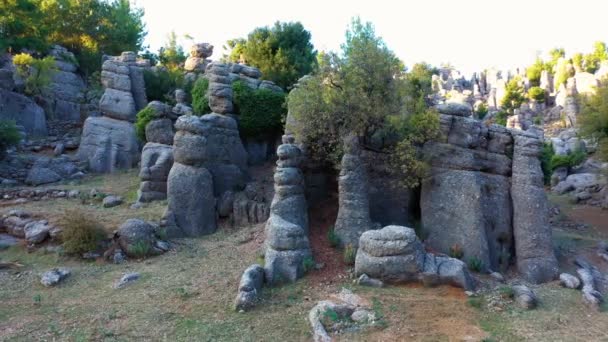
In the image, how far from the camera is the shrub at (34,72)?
28422 mm

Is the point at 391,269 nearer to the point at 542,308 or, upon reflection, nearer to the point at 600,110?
the point at 542,308

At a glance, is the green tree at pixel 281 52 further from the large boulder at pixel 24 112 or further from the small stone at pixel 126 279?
the small stone at pixel 126 279

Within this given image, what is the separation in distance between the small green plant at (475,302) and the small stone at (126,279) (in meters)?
7.74

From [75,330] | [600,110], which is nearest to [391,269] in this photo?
[75,330]

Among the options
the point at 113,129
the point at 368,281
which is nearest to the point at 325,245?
the point at 368,281

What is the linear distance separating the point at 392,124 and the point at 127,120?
1620 centimetres

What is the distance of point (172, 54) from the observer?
4350 cm

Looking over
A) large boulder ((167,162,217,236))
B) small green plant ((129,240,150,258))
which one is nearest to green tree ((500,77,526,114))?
large boulder ((167,162,217,236))

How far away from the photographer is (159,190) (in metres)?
18.4

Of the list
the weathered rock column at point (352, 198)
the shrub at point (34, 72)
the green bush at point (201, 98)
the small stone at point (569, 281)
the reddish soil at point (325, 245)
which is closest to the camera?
the reddish soil at point (325, 245)

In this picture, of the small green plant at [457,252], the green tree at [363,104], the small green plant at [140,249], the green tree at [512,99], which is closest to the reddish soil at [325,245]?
the green tree at [363,104]

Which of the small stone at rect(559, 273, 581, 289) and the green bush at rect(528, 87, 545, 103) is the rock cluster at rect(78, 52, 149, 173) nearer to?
the small stone at rect(559, 273, 581, 289)

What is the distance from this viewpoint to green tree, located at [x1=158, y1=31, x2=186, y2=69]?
4319 centimetres

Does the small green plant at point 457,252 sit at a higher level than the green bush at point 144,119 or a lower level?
lower
